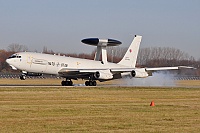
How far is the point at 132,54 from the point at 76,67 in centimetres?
1278

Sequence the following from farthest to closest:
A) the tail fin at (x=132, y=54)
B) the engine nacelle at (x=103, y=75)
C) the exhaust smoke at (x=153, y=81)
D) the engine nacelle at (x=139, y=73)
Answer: the exhaust smoke at (x=153, y=81) → the tail fin at (x=132, y=54) → the engine nacelle at (x=139, y=73) → the engine nacelle at (x=103, y=75)

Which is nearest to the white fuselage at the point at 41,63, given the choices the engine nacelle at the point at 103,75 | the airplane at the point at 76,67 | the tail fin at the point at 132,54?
the airplane at the point at 76,67

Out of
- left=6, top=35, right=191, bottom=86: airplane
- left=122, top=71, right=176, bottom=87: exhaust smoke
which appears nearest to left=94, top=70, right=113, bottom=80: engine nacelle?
left=6, top=35, right=191, bottom=86: airplane

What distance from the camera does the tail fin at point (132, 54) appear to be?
79.2m

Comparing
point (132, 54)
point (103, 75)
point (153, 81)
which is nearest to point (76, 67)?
point (103, 75)

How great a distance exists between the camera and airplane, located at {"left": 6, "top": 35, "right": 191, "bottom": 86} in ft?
214

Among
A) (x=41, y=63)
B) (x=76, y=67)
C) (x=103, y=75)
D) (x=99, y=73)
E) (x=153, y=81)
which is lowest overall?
(x=153, y=81)

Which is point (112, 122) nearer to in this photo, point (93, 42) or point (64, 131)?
point (64, 131)

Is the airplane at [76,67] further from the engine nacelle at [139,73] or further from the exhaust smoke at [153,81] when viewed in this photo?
Answer: the exhaust smoke at [153,81]

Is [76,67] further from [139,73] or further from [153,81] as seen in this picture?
[153,81]

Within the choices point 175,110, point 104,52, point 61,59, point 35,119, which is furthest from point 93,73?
point 35,119

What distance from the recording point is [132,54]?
263 ft

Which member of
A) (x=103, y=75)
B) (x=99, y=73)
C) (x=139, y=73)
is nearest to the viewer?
(x=99, y=73)

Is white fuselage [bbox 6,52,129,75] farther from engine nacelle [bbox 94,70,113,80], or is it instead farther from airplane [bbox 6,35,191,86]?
engine nacelle [bbox 94,70,113,80]
